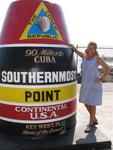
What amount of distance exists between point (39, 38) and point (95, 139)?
1.68 meters

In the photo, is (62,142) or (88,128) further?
(88,128)

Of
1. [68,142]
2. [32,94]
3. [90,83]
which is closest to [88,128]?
[68,142]

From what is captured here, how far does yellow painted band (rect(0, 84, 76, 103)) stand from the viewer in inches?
176

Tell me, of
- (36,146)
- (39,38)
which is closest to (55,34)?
(39,38)

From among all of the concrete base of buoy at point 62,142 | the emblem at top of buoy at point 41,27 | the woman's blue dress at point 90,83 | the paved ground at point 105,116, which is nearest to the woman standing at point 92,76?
the woman's blue dress at point 90,83

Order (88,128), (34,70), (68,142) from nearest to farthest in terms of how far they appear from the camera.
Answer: (34,70), (68,142), (88,128)

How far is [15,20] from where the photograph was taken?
456 cm

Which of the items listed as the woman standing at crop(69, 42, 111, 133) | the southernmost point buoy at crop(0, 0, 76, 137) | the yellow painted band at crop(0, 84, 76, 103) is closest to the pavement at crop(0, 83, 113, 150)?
the southernmost point buoy at crop(0, 0, 76, 137)

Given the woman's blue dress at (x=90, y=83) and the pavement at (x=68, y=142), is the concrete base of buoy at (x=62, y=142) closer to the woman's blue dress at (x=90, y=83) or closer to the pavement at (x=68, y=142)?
the pavement at (x=68, y=142)

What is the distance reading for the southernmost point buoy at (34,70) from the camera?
4445mm

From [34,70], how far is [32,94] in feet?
1.11

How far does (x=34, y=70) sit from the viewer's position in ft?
14.5

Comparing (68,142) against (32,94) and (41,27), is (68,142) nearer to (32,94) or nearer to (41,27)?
(32,94)

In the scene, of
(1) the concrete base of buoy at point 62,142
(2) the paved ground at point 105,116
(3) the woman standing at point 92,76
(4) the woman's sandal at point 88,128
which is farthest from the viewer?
(2) the paved ground at point 105,116
